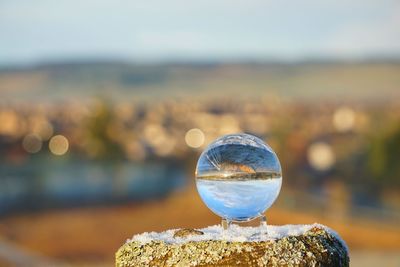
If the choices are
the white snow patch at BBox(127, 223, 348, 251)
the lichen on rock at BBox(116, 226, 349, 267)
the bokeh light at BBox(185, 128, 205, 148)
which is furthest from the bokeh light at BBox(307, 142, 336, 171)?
the lichen on rock at BBox(116, 226, 349, 267)

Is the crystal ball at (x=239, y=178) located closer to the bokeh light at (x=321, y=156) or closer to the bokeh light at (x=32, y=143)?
the bokeh light at (x=321, y=156)

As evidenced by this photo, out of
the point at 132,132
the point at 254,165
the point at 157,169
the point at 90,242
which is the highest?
the point at 132,132

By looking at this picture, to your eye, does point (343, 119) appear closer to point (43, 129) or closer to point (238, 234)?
point (43, 129)

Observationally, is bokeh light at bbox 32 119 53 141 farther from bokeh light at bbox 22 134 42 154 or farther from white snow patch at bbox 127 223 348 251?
white snow patch at bbox 127 223 348 251

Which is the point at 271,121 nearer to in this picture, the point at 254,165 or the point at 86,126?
the point at 86,126

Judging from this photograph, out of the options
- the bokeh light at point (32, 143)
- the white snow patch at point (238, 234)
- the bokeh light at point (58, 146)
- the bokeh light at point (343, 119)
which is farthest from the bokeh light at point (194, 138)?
the white snow patch at point (238, 234)

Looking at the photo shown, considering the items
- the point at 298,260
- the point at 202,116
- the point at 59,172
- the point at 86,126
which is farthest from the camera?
the point at 202,116

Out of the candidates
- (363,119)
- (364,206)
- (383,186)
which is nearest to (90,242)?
(364,206)
